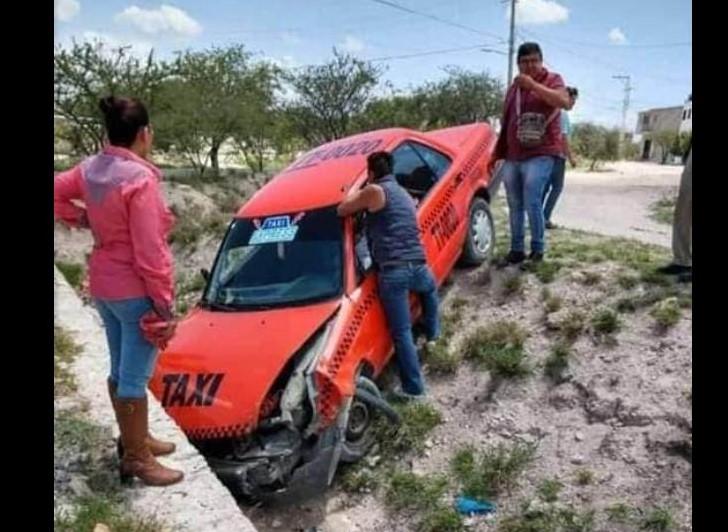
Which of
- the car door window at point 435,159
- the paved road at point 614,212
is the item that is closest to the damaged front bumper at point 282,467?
the car door window at point 435,159

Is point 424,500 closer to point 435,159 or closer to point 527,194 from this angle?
point 527,194

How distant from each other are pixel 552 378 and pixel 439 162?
8.18 feet

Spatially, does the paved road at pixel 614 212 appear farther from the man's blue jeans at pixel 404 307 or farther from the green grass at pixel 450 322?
the man's blue jeans at pixel 404 307

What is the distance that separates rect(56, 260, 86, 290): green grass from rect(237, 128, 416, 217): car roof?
530cm

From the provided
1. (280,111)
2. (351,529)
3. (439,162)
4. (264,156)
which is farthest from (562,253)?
(280,111)

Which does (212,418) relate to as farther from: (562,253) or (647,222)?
(647,222)

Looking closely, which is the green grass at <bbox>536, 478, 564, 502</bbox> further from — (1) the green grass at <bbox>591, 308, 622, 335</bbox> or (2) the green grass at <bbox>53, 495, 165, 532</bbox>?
(2) the green grass at <bbox>53, 495, 165, 532</bbox>

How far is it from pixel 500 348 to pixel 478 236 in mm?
1603

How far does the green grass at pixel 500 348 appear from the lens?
18.3 feet

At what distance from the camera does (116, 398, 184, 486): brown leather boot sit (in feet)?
11.0

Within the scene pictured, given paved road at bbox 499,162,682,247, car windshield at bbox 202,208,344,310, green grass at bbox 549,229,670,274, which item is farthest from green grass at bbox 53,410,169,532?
paved road at bbox 499,162,682,247

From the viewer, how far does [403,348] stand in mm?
5332

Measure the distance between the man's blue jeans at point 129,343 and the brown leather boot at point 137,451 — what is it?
2.5 inches

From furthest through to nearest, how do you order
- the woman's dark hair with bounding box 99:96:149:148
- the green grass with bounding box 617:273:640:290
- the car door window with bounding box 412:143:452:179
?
1. the car door window with bounding box 412:143:452:179
2. the green grass with bounding box 617:273:640:290
3. the woman's dark hair with bounding box 99:96:149:148
